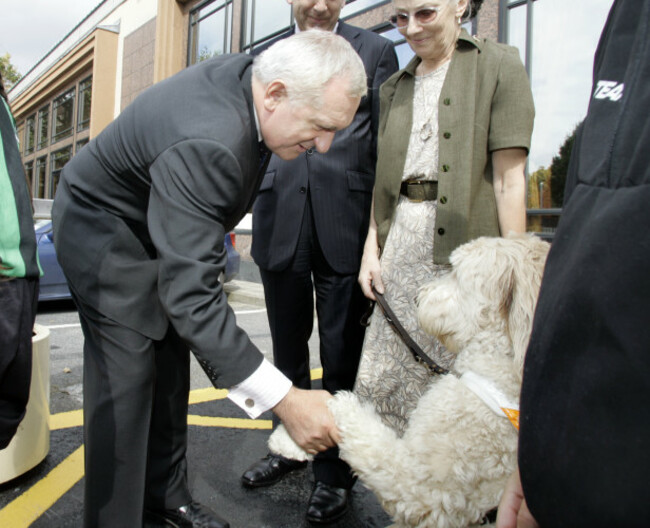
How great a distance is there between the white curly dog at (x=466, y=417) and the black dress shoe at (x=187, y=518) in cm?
71

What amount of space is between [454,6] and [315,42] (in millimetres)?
756

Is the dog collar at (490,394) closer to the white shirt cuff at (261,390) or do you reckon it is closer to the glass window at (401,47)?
the white shirt cuff at (261,390)

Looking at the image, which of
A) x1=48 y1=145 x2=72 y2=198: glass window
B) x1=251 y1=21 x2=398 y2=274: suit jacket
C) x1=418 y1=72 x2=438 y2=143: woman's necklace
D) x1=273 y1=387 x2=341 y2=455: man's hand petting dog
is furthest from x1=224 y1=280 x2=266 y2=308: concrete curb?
x1=48 y1=145 x2=72 y2=198: glass window

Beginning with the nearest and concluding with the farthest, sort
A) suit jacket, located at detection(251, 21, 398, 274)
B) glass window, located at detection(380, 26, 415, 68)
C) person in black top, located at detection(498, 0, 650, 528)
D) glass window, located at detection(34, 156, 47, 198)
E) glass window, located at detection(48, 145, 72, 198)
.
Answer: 1. person in black top, located at detection(498, 0, 650, 528)
2. suit jacket, located at detection(251, 21, 398, 274)
3. glass window, located at detection(380, 26, 415, 68)
4. glass window, located at detection(48, 145, 72, 198)
5. glass window, located at detection(34, 156, 47, 198)

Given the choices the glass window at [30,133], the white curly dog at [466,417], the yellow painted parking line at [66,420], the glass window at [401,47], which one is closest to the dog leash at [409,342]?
the white curly dog at [466,417]

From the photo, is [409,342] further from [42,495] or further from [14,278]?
[42,495]

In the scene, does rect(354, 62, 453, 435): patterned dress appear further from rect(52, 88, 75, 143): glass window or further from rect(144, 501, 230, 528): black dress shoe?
rect(52, 88, 75, 143): glass window

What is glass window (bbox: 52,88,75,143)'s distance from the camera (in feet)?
86.2

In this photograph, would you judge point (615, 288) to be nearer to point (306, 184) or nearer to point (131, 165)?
point (131, 165)

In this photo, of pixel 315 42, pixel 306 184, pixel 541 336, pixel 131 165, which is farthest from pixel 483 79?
pixel 541 336

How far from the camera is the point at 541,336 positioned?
691 mm

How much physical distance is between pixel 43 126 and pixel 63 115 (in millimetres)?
5402

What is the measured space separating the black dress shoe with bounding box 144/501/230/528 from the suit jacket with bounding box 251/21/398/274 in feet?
3.72

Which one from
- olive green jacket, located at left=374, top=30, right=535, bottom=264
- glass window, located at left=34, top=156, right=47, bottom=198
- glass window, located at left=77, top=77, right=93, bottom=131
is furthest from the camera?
glass window, located at left=34, top=156, right=47, bottom=198
